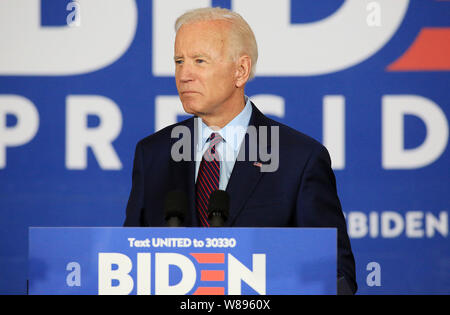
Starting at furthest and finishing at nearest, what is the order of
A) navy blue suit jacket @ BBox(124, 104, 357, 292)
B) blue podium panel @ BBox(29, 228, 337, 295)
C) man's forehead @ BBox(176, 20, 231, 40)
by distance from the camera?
man's forehead @ BBox(176, 20, 231, 40)
navy blue suit jacket @ BBox(124, 104, 357, 292)
blue podium panel @ BBox(29, 228, 337, 295)

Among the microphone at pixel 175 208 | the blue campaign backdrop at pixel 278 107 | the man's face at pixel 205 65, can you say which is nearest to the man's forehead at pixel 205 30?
the man's face at pixel 205 65

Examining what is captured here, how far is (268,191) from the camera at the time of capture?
269cm

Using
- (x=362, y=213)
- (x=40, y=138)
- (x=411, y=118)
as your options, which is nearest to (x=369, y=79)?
(x=411, y=118)

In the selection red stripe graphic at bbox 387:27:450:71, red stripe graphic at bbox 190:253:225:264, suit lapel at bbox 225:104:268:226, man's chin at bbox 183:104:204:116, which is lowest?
red stripe graphic at bbox 190:253:225:264

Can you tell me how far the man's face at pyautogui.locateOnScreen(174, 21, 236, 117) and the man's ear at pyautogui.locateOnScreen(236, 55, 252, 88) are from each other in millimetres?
54

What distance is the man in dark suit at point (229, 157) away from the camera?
2.64m

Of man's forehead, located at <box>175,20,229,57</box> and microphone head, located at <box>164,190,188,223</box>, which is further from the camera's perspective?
man's forehead, located at <box>175,20,229,57</box>

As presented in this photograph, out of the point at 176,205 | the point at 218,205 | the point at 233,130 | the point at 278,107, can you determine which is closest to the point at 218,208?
the point at 218,205

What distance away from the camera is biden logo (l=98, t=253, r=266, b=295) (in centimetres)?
184

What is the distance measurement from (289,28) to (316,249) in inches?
86.0

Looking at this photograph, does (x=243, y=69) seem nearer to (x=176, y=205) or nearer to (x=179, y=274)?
(x=176, y=205)

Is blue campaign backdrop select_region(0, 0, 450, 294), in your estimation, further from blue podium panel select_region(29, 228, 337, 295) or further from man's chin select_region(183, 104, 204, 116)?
blue podium panel select_region(29, 228, 337, 295)

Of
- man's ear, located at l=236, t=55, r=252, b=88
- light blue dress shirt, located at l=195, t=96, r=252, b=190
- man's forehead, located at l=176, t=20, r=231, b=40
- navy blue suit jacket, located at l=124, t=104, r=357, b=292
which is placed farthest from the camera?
man's ear, located at l=236, t=55, r=252, b=88

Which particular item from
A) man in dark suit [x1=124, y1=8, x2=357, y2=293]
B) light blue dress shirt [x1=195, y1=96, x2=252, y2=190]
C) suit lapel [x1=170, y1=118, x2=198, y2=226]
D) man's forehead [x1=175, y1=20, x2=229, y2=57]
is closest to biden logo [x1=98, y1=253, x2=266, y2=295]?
man in dark suit [x1=124, y1=8, x2=357, y2=293]
